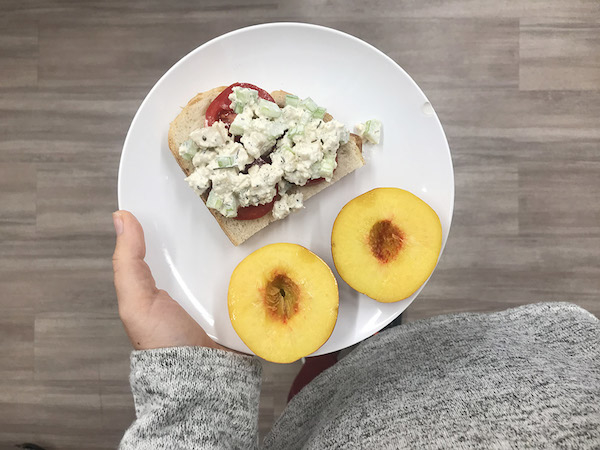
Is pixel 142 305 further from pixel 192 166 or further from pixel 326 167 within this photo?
pixel 326 167

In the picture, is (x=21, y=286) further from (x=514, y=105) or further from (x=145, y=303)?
(x=514, y=105)

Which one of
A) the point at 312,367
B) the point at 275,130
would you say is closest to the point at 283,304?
the point at 275,130

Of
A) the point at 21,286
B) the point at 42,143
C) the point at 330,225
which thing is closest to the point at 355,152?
the point at 330,225

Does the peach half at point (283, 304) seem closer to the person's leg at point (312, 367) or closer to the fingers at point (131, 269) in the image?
the fingers at point (131, 269)

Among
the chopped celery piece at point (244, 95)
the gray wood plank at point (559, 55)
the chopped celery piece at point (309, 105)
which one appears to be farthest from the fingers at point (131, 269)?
the gray wood plank at point (559, 55)

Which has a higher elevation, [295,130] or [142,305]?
[295,130]

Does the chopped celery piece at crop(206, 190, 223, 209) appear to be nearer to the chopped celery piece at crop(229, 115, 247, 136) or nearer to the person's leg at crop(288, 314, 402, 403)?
the chopped celery piece at crop(229, 115, 247, 136)
